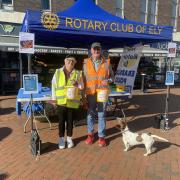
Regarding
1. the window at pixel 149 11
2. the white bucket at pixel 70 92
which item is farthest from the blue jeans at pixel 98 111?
the window at pixel 149 11

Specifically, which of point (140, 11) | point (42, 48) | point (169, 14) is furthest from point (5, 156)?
point (169, 14)

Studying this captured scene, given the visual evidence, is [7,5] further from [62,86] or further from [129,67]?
[62,86]

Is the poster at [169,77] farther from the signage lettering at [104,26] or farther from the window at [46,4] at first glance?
the window at [46,4]

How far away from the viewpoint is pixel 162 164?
506cm

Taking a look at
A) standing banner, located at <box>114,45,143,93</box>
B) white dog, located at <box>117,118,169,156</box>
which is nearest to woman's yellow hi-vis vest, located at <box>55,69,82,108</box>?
white dog, located at <box>117,118,169,156</box>

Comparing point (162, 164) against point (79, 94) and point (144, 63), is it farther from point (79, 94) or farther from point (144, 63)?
point (144, 63)

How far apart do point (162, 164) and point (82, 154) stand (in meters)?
1.44

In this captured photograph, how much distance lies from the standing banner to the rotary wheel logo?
8.29 feet

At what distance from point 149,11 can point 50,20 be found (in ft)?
53.5

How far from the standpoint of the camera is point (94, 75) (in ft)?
18.4

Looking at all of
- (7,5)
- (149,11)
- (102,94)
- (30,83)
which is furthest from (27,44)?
(149,11)

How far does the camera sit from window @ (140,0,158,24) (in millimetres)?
20484

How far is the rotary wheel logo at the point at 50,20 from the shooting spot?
5.87 meters

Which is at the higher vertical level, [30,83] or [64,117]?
[30,83]
